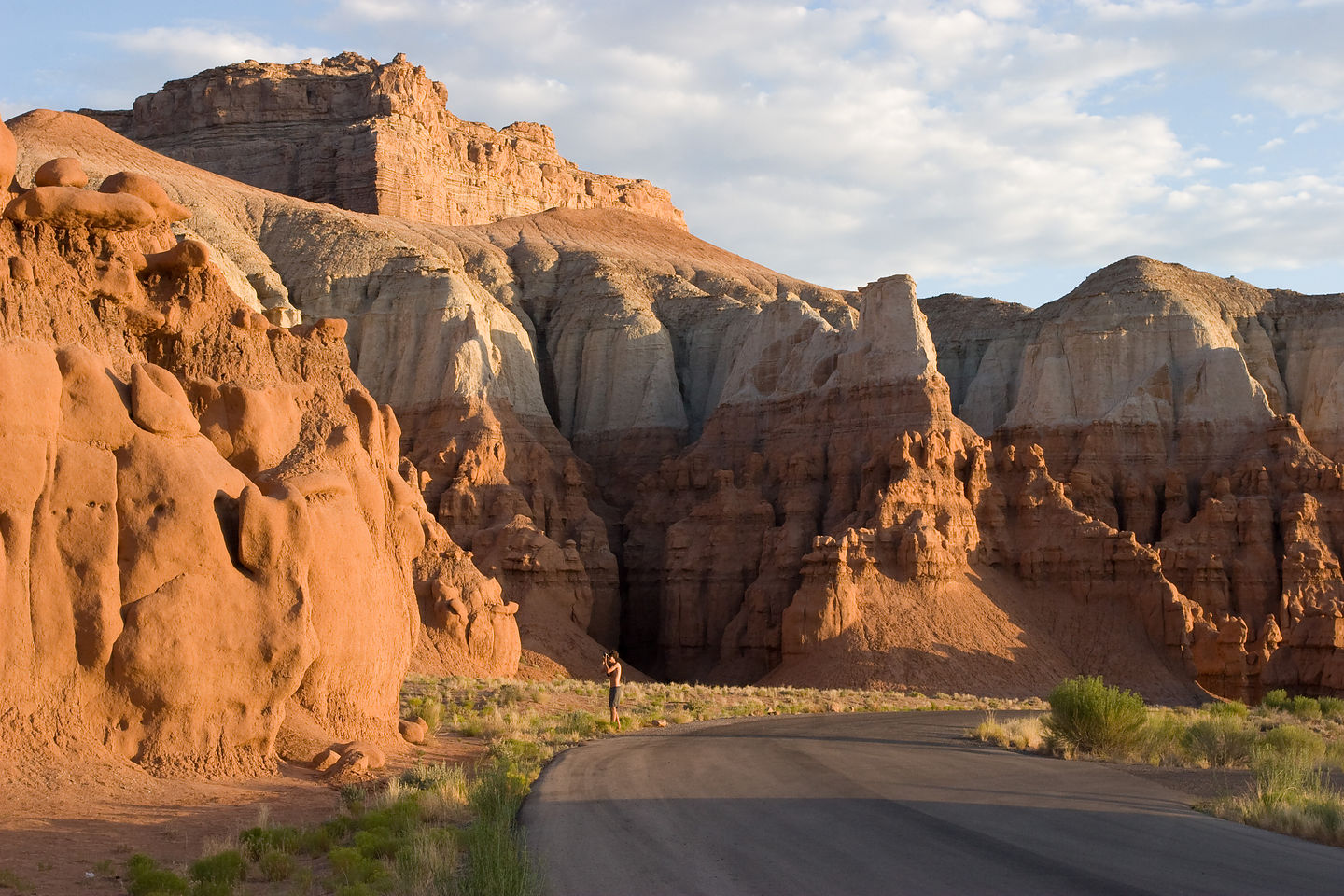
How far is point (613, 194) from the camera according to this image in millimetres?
142125

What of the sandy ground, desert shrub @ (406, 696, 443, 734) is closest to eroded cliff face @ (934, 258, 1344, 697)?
desert shrub @ (406, 696, 443, 734)

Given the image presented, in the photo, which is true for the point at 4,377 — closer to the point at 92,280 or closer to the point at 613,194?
the point at 92,280

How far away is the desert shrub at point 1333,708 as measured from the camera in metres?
38.8

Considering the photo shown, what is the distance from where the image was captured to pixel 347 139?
110 metres

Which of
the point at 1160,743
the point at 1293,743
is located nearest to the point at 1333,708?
the point at 1293,743

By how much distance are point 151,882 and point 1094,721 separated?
17.4 metres

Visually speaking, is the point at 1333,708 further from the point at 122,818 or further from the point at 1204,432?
the point at 122,818

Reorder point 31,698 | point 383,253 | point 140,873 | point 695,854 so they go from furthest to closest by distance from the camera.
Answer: point 383,253 → point 31,698 → point 695,854 → point 140,873

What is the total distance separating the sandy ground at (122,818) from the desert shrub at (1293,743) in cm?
1598

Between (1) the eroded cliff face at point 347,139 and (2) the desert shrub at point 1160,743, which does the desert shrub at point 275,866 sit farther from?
(1) the eroded cliff face at point 347,139

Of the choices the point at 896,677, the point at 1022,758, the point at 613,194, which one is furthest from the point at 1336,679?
the point at 613,194

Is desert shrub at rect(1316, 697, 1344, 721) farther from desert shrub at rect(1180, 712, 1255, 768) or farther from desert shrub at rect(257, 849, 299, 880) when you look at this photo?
desert shrub at rect(257, 849, 299, 880)

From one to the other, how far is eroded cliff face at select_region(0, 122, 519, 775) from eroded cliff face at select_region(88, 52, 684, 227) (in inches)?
3449

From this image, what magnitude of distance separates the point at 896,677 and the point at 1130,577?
12623mm
